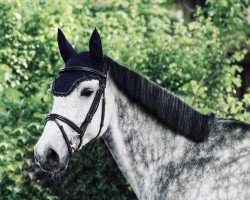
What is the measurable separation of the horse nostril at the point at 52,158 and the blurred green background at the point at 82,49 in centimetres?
244

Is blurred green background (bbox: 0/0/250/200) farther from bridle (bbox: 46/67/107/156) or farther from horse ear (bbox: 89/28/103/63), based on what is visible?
horse ear (bbox: 89/28/103/63)

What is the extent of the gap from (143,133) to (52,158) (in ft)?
2.27

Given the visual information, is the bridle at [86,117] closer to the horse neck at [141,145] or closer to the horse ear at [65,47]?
the horse neck at [141,145]

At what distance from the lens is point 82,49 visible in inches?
331

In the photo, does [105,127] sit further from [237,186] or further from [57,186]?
[57,186]

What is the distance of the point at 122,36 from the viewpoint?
9227 millimetres

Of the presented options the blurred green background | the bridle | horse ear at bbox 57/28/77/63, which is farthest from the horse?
the blurred green background

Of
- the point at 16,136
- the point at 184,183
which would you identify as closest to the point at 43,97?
the point at 16,136

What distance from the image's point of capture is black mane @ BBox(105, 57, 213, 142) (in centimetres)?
450

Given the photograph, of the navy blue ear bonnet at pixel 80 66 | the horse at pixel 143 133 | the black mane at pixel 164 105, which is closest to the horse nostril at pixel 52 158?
the horse at pixel 143 133

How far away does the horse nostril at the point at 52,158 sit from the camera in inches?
173

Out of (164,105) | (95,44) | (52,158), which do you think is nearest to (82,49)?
(95,44)

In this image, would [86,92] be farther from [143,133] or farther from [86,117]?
[143,133]

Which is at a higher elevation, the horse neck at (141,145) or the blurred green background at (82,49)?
the horse neck at (141,145)
